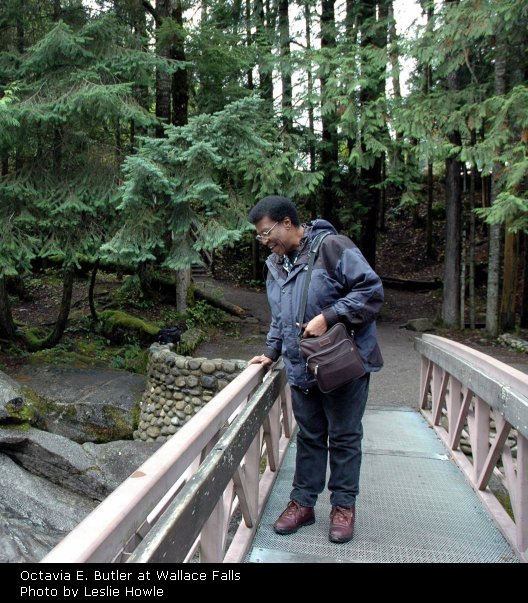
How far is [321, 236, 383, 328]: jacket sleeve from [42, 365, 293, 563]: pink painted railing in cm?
66

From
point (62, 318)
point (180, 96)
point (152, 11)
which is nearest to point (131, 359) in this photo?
point (62, 318)

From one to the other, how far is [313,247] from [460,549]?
161 cm

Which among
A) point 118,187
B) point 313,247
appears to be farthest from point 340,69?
point 313,247

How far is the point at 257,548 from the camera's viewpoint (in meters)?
2.51

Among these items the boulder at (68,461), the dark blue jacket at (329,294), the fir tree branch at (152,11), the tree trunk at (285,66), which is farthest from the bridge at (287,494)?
the fir tree branch at (152,11)

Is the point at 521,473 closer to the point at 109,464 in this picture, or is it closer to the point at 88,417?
the point at 109,464

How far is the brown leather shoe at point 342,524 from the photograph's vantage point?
8.42ft

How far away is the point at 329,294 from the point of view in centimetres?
249

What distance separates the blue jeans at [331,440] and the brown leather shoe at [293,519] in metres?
0.03

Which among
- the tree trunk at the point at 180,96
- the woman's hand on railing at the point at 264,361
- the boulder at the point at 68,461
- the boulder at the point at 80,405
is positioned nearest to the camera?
the woman's hand on railing at the point at 264,361

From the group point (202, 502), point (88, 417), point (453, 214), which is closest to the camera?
point (202, 502)

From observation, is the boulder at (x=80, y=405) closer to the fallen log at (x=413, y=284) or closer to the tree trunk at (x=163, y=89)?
Answer: the tree trunk at (x=163, y=89)

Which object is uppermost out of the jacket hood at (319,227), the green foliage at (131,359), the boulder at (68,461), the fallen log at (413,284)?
the jacket hood at (319,227)
